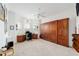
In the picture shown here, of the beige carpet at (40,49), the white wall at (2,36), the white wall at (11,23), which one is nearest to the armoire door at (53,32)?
the beige carpet at (40,49)

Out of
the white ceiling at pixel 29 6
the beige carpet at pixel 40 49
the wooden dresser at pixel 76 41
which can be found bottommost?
the beige carpet at pixel 40 49

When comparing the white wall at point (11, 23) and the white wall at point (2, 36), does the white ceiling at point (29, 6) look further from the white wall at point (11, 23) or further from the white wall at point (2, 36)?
the white wall at point (2, 36)

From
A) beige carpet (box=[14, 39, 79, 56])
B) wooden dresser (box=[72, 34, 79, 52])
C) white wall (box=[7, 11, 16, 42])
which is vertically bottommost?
beige carpet (box=[14, 39, 79, 56])

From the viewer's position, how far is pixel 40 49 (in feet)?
7.63

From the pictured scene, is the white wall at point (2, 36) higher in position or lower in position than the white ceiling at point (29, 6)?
lower

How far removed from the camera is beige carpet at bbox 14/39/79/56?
6.51ft

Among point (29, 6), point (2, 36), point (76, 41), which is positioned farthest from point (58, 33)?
point (2, 36)

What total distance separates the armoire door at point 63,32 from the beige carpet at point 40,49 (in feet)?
0.53

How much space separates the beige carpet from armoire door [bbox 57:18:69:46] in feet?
0.53

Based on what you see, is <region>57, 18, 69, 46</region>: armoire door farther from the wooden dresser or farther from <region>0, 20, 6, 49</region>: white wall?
<region>0, 20, 6, 49</region>: white wall

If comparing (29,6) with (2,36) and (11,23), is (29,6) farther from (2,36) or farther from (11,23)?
(2,36)

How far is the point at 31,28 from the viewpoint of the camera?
2197 mm

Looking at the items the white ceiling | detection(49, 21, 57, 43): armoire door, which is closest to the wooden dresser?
detection(49, 21, 57, 43): armoire door

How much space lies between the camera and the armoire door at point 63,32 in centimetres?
199
